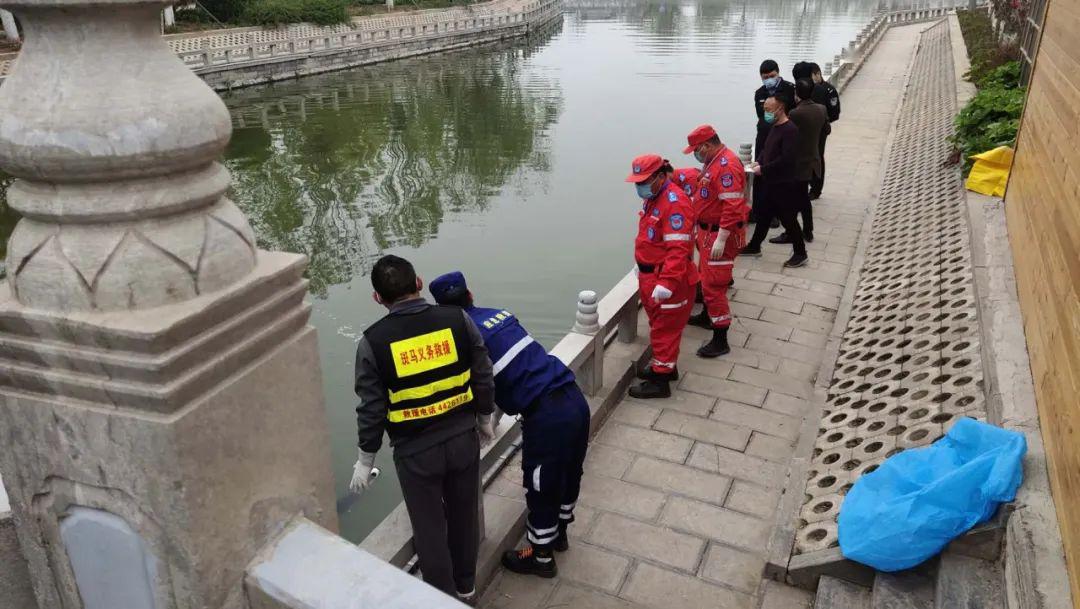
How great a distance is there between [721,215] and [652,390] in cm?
141

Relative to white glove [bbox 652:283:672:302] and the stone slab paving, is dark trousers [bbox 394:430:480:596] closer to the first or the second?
the stone slab paving

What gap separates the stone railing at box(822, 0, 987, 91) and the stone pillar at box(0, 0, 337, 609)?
62.0ft

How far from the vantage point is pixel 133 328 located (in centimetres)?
129

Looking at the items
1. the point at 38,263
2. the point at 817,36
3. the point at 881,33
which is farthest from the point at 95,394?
the point at 817,36

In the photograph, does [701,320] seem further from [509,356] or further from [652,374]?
[509,356]

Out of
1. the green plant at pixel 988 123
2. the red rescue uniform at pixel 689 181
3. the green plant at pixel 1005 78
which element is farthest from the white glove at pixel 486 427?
the green plant at pixel 1005 78

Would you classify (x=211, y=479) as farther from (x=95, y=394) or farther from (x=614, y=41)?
(x=614, y=41)

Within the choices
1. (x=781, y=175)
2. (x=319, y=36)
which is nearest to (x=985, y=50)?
(x=781, y=175)

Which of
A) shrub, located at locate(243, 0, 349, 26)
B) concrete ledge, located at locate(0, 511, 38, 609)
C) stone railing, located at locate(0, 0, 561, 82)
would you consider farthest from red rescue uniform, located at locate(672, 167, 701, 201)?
shrub, located at locate(243, 0, 349, 26)

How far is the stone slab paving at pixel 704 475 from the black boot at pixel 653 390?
2.1 inches

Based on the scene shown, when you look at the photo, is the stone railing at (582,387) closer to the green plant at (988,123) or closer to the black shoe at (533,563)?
the black shoe at (533,563)

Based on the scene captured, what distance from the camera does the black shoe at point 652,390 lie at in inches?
196

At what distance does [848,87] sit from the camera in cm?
1959

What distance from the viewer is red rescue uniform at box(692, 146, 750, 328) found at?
17.7 ft
